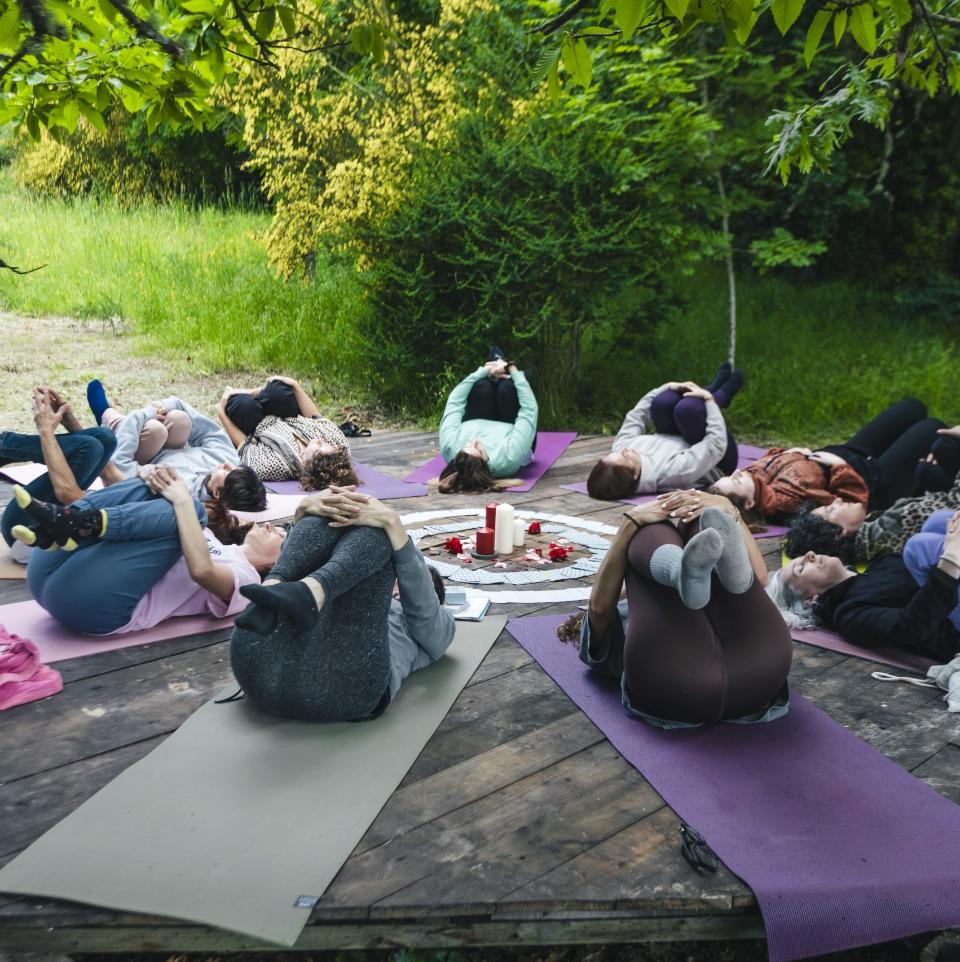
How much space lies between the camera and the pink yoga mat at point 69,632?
12.3 feet

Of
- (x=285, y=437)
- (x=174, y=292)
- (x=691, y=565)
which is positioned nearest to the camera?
(x=691, y=565)

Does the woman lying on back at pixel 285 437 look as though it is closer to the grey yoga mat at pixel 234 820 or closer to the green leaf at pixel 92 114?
the green leaf at pixel 92 114

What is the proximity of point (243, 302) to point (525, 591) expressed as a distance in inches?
325

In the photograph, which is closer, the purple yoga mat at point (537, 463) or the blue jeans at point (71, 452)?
the blue jeans at point (71, 452)

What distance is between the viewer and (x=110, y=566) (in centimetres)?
379

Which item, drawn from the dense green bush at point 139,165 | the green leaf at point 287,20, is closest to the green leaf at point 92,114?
the green leaf at point 287,20

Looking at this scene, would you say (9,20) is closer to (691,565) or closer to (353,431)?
(691,565)

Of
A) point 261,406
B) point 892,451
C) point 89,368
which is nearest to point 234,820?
point 892,451

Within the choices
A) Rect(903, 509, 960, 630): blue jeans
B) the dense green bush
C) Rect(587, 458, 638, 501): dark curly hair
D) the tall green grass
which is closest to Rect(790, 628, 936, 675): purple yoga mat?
Rect(903, 509, 960, 630): blue jeans

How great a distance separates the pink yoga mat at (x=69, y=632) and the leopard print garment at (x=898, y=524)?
327 cm

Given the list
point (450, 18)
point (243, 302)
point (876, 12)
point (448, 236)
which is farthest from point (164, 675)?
point (450, 18)

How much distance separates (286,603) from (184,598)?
1.62m

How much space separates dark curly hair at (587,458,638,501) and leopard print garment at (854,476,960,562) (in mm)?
1713

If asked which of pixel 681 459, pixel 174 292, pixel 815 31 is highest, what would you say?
pixel 815 31
